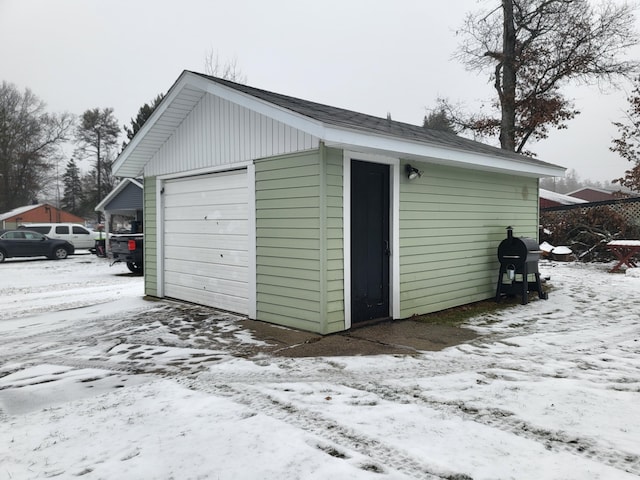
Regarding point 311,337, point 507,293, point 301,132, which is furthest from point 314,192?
point 507,293

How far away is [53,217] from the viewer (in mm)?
34844

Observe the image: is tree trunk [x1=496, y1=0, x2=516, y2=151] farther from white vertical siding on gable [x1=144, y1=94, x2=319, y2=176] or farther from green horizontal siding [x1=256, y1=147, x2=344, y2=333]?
green horizontal siding [x1=256, y1=147, x2=344, y2=333]

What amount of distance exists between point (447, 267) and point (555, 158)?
1514 inches

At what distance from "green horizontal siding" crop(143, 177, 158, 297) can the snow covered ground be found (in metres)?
2.21

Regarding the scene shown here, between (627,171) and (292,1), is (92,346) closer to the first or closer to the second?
(292,1)

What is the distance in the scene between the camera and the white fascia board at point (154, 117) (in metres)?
5.87

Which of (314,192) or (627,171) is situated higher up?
(627,171)

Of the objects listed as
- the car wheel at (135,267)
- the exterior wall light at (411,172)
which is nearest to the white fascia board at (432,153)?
the exterior wall light at (411,172)

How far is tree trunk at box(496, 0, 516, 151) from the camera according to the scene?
16.5 m

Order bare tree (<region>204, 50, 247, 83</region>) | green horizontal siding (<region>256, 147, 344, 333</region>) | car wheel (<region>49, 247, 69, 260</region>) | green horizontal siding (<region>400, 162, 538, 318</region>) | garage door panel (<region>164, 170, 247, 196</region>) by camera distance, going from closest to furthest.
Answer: green horizontal siding (<region>256, 147, 344, 333</region>) → green horizontal siding (<region>400, 162, 538, 318</region>) → garage door panel (<region>164, 170, 247, 196</region>) → car wheel (<region>49, 247, 69, 260</region>) → bare tree (<region>204, 50, 247, 83</region>)

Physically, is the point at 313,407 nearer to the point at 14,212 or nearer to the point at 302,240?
the point at 302,240

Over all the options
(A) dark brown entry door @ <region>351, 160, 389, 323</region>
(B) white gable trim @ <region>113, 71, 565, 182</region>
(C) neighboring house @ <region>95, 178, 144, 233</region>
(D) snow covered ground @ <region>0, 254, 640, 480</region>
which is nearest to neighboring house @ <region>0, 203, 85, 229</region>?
(C) neighboring house @ <region>95, 178, 144, 233</region>

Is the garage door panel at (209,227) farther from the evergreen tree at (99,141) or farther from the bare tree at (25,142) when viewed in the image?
the bare tree at (25,142)

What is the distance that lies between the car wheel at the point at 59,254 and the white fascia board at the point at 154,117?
1143cm
